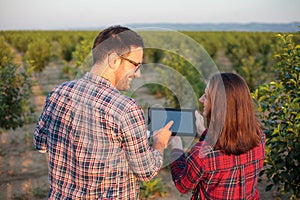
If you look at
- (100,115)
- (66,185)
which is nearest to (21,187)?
(66,185)

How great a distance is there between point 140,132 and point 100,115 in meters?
0.19

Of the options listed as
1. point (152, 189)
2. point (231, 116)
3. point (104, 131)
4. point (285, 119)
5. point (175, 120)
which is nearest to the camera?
point (104, 131)

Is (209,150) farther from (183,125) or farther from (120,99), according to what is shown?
(120,99)

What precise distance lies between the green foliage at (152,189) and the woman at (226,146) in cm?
248

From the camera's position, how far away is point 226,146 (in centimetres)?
152

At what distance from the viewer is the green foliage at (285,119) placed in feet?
9.05

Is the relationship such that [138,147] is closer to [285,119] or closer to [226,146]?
[226,146]

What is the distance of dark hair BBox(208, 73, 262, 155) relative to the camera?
4.98 feet

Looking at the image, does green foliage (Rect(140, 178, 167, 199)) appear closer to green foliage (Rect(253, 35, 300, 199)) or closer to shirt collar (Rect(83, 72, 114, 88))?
green foliage (Rect(253, 35, 300, 199))

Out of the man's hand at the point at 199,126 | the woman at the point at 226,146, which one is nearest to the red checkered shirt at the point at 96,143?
the woman at the point at 226,146

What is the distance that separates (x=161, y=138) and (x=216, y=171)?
1.01 ft

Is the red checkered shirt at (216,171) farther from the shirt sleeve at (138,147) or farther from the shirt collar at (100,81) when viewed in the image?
the shirt collar at (100,81)

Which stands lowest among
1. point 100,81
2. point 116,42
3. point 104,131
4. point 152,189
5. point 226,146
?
point 152,189

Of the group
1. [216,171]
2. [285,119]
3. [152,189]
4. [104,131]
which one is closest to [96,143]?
[104,131]
